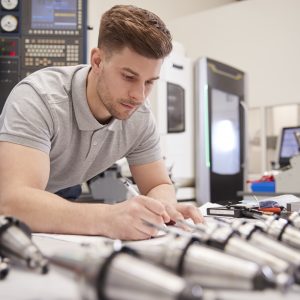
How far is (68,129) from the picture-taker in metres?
1.30

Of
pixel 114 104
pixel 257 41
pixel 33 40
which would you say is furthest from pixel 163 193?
pixel 257 41

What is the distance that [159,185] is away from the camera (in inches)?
60.7

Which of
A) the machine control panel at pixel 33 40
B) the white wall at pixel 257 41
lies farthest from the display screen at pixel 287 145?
the machine control panel at pixel 33 40

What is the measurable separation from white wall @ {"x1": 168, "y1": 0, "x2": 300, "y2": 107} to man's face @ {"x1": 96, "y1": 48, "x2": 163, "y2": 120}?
3.73 metres

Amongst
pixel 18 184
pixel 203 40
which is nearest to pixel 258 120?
pixel 203 40

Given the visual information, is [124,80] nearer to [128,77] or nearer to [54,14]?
[128,77]

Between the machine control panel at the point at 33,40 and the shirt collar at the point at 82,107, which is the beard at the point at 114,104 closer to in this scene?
the shirt collar at the point at 82,107

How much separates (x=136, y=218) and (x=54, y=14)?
1.86 meters

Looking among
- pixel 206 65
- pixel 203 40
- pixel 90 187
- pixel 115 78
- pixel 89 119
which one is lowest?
pixel 90 187

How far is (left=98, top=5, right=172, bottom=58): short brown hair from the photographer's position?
1.16 m

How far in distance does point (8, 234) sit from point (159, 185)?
3.31 ft

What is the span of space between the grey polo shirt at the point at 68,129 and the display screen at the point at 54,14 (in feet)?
3.48

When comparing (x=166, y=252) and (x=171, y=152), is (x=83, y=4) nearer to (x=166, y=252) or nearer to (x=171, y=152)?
(x=171, y=152)

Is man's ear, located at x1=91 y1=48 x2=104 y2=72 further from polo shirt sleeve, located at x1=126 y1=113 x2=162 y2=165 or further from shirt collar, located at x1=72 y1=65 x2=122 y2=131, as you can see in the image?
polo shirt sleeve, located at x1=126 y1=113 x2=162 y2=165
